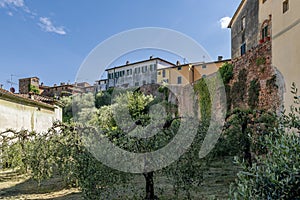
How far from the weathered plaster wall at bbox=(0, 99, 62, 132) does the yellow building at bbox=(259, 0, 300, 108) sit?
13009 mm

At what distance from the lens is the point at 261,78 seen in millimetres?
10258

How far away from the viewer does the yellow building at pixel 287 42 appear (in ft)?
25.7

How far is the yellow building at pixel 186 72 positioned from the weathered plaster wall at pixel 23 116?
18.3 m

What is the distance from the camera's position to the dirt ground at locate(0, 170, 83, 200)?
6.31 meters

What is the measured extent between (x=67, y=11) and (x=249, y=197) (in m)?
12.9

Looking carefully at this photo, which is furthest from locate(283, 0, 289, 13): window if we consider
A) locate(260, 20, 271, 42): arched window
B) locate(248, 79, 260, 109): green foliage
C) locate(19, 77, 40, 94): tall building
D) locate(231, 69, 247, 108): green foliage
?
locate(19, 77, 40, 94): tall building

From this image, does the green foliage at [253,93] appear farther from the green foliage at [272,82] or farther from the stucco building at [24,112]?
the stucco building at [24,112]

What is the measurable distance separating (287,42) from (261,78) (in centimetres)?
220

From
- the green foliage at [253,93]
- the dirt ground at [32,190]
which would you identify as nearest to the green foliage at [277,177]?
the dirt ground at [32,190]

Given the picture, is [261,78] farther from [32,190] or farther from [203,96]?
[32,190]

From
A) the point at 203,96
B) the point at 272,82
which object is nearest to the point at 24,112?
the point at 203,96

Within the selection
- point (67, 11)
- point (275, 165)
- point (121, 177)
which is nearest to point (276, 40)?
point (121, 177)

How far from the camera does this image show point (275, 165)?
1723mm

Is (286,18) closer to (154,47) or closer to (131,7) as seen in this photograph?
(154,47)
